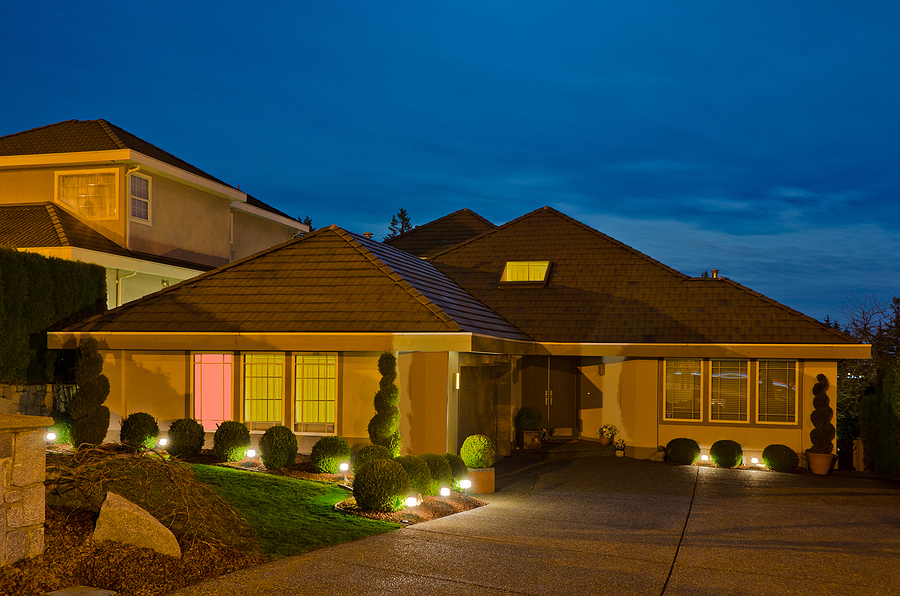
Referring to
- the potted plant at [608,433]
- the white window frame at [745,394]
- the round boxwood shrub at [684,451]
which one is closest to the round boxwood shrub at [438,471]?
the round boxwood shrub at [684,451]

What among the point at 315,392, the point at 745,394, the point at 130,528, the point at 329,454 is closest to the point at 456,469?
the point at 329,454

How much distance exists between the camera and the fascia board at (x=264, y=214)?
26.0m

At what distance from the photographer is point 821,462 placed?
1662 centimetres

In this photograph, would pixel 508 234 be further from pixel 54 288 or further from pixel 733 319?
pixel 54 288

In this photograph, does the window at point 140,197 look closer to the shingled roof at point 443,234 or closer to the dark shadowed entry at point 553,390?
the shingled roof at point 443,234

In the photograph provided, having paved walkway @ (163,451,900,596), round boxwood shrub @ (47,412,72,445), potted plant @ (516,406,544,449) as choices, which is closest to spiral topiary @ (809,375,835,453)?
paved walkway @ (163,451,900,596)

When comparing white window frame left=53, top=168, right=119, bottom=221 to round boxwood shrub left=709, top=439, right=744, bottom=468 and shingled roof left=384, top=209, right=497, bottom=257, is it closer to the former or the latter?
shingled roof left=384, top=209, right=497, bottom=257

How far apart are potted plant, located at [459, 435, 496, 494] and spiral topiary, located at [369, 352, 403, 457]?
1.32 metres

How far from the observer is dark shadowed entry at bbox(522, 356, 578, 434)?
2023 centimetres

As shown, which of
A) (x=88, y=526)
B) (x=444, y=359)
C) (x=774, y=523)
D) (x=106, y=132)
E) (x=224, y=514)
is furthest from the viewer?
(x=106, y=132)

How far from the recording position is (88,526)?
729 centimetres

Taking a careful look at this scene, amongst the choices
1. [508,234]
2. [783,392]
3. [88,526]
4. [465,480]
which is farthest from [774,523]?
[508,234]

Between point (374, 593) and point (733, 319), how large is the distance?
14.1 m

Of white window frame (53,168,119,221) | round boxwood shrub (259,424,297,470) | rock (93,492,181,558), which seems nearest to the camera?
rock (93,492,181,558)
